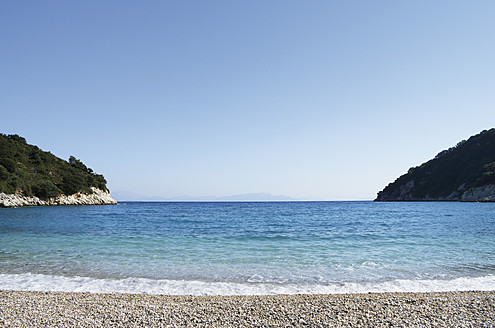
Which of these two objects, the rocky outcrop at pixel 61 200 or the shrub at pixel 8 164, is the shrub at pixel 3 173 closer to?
the rocky outcrop at pixel 61 200

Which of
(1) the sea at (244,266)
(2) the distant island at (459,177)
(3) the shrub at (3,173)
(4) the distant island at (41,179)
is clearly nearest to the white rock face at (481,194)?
(2) the distant island at (459,177)

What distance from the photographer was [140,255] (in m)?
15.4

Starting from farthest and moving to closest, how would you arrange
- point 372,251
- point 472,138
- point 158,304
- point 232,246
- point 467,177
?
point 472,138
point 467,177
point 232,246
point 372,251
point 158,304

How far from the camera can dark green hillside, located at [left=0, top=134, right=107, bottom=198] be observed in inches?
2700

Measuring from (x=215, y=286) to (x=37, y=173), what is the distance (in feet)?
288

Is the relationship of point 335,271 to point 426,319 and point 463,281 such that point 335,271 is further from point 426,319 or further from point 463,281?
point 426,319

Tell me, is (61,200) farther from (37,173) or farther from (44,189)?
(37,173)

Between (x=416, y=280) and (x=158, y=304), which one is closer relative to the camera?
(x=158, y=304)

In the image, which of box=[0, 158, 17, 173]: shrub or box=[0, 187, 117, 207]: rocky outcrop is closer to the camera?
box=[0, 187, 117, 207]: rocky outcrop

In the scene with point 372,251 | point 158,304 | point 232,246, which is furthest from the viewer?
point 232,246

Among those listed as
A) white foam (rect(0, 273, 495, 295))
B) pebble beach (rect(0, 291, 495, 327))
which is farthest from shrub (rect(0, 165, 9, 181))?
pebble beach (rect(0, 291, 495, 327))

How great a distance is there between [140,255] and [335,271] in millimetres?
9235

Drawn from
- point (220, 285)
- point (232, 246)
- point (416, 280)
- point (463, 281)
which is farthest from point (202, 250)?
point (463, 281)

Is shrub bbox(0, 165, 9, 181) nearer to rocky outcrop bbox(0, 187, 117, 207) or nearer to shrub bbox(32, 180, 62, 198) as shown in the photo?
rocky outcrop bbox(0, 187, 117, 207)
